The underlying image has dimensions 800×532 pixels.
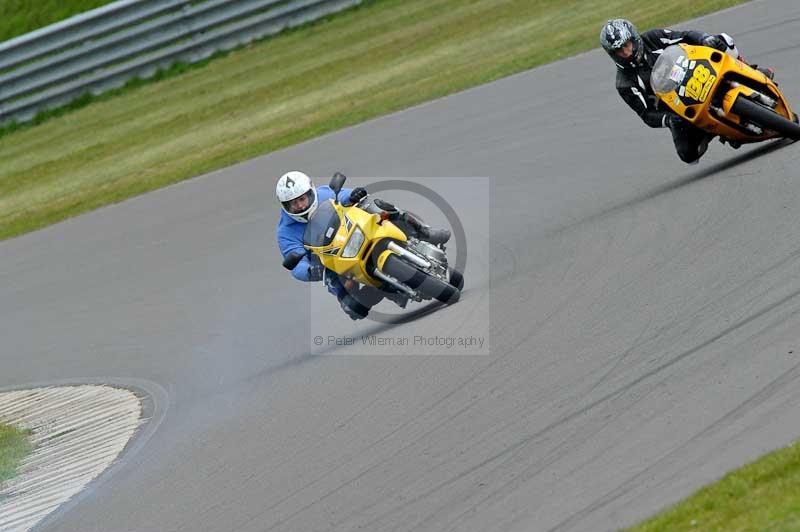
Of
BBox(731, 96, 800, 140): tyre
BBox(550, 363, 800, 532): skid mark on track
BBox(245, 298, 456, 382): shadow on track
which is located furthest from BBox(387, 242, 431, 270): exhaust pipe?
BBox(550, 363, 800, 532): skid mark on track

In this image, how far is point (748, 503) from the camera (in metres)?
5.16

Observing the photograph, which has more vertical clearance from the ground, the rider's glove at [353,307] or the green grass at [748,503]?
the rider's glove at [353,307]

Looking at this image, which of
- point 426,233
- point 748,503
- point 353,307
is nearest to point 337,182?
point 426,233

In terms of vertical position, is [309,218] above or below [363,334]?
above

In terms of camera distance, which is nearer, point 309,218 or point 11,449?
point 11,449

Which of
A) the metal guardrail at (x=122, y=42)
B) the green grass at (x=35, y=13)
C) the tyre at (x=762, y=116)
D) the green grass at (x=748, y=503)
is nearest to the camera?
the green grass at (x=748, y=503)

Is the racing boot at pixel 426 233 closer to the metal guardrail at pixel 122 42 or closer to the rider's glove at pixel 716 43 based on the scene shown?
the rider's glove at pixel 716 43

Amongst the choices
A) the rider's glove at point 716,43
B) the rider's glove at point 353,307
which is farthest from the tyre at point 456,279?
the rider's glove at point 716,43

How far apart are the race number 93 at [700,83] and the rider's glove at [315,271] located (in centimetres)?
346

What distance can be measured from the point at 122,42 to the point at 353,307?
14.9 meters

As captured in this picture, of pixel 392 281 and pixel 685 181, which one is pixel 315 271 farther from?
pixel 685 181

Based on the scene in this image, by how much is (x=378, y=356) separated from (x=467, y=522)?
3.39 m

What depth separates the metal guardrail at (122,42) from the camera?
23250 mm

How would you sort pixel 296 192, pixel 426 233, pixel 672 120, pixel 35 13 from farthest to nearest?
pixel 35 13
pixel 672 120
pixel 426 233
pixel 296 192
